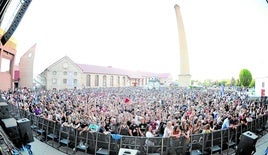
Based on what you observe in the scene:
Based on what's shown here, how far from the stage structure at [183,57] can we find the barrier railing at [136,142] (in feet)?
144

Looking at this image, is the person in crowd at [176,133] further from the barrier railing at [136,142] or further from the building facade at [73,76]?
the building facade at [73,76]

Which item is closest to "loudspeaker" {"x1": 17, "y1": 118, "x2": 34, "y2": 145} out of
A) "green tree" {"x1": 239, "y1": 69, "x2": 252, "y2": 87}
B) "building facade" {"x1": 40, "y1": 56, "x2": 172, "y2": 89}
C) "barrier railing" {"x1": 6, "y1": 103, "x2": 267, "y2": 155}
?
"barrier railing" {"x1": 6, "y1": 103, "x2": 267, "y2": 155}

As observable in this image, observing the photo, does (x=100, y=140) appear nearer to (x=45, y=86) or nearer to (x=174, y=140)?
(x=174, y=140)

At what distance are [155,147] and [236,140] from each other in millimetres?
4167

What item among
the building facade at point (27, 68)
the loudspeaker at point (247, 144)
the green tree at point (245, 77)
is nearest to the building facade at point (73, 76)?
the building facade at point (27, 68)

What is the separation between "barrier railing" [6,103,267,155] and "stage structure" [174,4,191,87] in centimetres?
4377

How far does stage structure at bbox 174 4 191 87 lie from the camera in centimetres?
5325

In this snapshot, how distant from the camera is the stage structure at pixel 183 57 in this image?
2096 inches

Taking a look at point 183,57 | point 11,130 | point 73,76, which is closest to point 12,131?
point 11,130

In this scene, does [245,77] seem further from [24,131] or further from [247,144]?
[24,131]

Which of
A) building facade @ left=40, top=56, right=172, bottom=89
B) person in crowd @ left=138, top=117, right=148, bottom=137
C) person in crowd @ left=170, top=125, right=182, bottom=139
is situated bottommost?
person in crowd @ left=138, top=117, right=148, bottom=137

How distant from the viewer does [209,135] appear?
26.5 ft

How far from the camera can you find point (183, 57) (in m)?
54.6

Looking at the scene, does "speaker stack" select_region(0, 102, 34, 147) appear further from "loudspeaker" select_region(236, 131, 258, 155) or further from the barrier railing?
"loudspeaker" select_region(236, 131, 258, 155)
